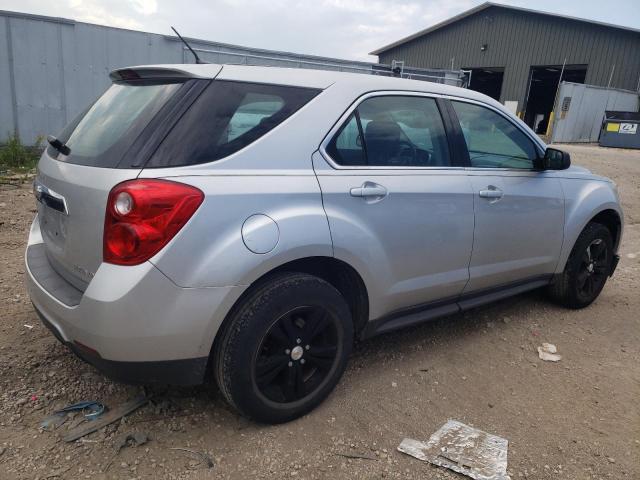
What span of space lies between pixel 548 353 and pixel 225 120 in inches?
106

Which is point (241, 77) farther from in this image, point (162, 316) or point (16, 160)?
point (16, 160)

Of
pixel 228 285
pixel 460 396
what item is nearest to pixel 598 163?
pixel 460 396

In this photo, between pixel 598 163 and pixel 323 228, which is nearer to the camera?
pixel 323 228

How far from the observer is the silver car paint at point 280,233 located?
1.96m

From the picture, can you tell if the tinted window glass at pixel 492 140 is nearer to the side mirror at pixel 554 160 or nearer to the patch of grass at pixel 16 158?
the side mirror at pixel 554 160

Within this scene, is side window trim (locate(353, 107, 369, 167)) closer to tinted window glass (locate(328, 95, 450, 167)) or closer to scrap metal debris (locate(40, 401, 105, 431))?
tinted window glass (locate(328, 95, 450, 167))

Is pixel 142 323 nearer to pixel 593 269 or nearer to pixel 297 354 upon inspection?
pixel 297 354

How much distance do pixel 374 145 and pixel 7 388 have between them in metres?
2.31

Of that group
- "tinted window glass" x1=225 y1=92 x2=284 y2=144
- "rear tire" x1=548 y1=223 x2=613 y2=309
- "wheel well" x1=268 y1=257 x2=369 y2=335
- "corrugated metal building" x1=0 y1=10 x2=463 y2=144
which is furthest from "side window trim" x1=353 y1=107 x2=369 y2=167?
"corrugated metal building" x1=0 y1=10 x2=463 y2=144

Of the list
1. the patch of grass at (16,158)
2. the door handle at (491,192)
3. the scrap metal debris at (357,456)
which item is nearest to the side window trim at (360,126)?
the door handle at (491,192)

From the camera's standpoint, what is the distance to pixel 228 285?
2.04 metres

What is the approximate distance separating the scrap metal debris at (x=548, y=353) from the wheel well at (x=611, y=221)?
1230mm

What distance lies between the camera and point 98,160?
2.13 meters

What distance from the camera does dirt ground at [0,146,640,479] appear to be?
7.17 feet
